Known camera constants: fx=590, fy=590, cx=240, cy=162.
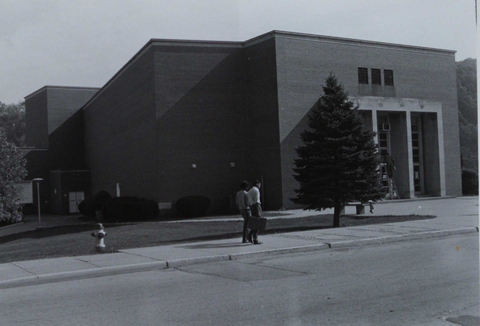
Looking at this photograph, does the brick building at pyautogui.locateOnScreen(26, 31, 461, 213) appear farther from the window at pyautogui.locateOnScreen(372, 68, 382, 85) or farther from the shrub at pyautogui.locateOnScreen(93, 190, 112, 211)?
the shrub at pyautogui.locateOnScreen(93, 190, 112, 211)

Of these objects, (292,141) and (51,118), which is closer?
(292,141)

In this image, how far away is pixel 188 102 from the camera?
34.7 m

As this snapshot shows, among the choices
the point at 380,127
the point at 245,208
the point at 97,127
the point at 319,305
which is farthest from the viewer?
the point at 97,127

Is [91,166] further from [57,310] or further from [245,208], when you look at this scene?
[57,310]

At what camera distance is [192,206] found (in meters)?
32.3

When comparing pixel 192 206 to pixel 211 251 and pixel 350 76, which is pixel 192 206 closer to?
pixel 350 76

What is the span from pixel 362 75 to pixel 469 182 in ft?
40.9

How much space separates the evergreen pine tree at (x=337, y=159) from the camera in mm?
20141

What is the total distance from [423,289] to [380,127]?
30215mm

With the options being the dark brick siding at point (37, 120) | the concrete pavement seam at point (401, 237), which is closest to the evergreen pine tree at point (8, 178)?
the concrete pavement seam at point (401, 237)

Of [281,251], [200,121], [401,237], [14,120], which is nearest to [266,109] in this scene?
[200,121]

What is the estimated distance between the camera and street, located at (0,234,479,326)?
24.5 feet

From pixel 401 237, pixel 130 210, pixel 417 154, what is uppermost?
pixel 417 154

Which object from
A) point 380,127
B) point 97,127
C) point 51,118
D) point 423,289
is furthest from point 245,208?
point 51,118
